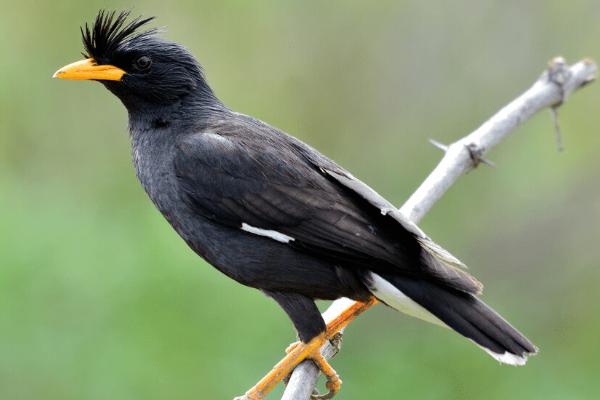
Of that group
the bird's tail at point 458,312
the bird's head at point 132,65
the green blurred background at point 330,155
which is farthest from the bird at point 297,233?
the green blurred background at point 330,155

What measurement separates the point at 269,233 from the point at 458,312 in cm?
93

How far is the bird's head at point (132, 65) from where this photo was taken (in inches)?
219

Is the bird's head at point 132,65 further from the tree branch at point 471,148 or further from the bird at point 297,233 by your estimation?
the tree branch at point 471,148

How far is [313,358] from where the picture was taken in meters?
5.17

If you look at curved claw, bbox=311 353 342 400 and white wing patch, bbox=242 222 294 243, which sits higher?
white wing patch, bbox=242 222 294 243

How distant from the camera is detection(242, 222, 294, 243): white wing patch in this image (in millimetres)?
5066

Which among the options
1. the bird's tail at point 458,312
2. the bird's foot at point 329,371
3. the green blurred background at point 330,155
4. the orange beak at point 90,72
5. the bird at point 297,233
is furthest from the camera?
the green blurred background at point 330,155

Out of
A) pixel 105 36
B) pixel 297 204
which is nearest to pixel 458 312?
pixel 297 204

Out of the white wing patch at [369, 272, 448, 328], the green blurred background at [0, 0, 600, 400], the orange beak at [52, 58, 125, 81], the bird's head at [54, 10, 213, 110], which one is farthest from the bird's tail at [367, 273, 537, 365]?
the green blurred background at [0, 0, 600, 400]

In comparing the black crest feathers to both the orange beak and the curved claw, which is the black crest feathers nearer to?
the orange beak

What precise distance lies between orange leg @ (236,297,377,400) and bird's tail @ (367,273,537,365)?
18cm

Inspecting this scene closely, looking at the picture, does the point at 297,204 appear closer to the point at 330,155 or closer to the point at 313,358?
the point at 313,358

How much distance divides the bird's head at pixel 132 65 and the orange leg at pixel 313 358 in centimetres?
139

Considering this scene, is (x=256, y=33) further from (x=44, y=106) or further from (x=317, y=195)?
(x=317, y=195)
